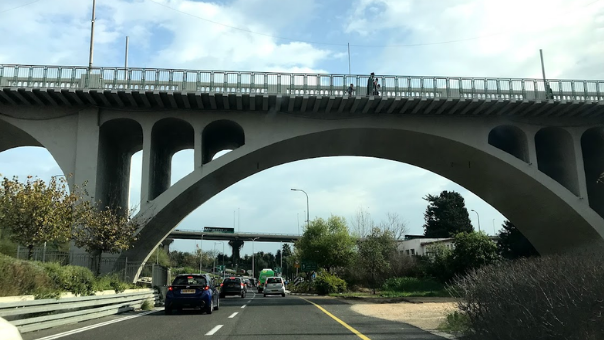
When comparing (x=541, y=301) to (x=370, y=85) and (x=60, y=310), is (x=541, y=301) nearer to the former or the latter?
(x=60, y=310)

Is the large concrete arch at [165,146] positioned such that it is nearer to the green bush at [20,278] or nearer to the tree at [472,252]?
the green bush at [20,278]

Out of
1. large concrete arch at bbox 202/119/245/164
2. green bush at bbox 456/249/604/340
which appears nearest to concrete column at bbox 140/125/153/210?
large concrete arch at bbox 202/119/245/164

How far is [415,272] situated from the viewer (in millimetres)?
45250

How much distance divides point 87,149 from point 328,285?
22.4 m

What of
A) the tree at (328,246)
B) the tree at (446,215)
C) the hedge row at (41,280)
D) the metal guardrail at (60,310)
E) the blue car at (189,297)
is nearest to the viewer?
the metal guardrail at (60,310)

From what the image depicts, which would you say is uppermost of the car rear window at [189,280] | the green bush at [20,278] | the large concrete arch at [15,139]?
the large concrete arch at [15,139]

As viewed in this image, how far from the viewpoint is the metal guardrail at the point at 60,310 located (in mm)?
11062

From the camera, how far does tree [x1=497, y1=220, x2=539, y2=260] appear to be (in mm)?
41469

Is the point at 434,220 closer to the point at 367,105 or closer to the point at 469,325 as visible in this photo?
the point at 367,105

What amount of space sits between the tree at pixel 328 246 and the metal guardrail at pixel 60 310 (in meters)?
33.0

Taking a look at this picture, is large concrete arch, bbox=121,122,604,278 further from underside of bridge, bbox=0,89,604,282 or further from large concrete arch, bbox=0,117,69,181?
large concrete arch, bbox=0,117,69,181

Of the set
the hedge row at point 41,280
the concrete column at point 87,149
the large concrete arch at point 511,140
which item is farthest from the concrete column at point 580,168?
the concrete column at point 87,149

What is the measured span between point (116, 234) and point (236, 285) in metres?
14.3

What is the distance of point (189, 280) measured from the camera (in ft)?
59.9
